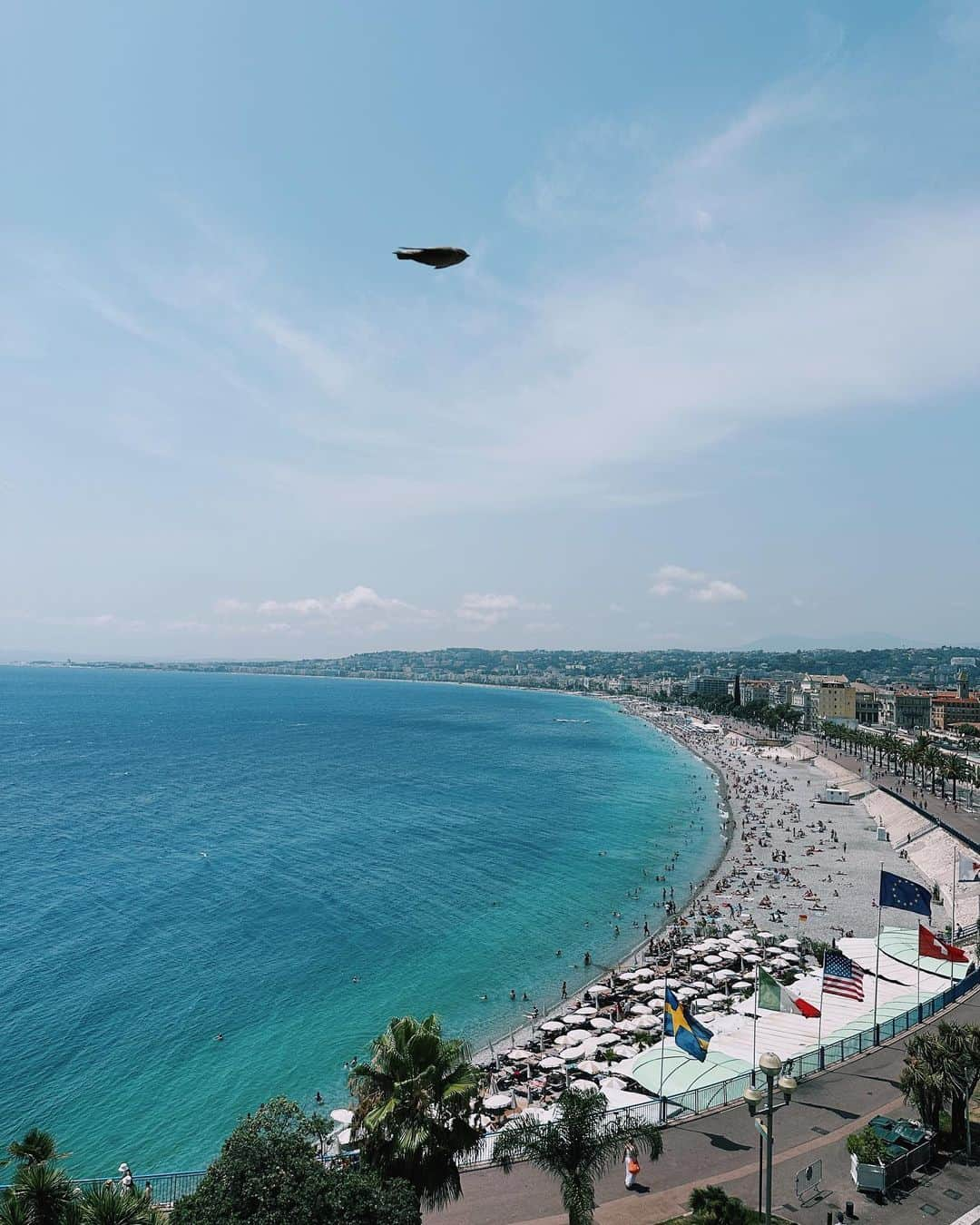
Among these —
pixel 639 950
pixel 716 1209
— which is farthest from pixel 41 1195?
pixel 639 950

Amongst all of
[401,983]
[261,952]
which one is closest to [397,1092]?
[401,983]

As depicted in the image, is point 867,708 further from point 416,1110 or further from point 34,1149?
point 34,1149

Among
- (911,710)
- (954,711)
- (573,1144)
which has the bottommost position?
(911,710)

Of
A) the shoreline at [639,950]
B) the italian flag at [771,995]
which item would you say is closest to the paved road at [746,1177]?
the italian flag at [771,995]

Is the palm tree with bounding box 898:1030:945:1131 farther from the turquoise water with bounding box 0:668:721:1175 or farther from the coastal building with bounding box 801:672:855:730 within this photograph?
the coastal building with bounding box 801:672:855:730

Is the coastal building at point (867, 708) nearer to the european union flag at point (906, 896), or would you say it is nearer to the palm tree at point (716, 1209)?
the european union flag at point (906, 896)
